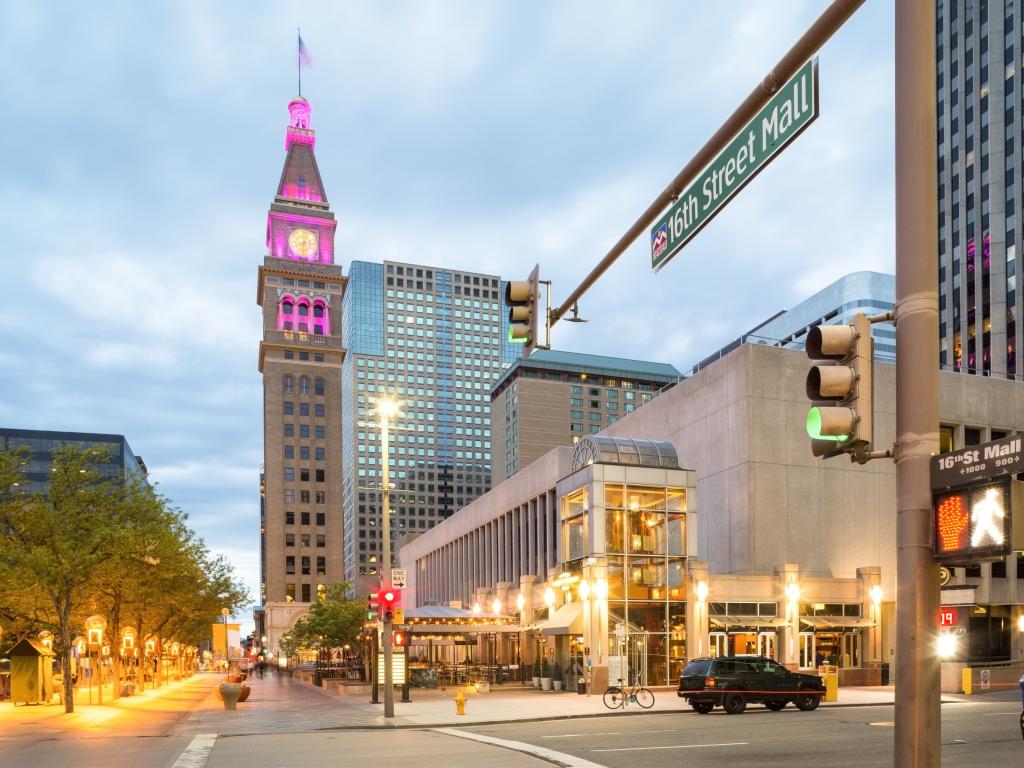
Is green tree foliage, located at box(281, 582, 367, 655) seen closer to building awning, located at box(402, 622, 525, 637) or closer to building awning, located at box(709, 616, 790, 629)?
building awning, located at box(402, 622, 525, 637)

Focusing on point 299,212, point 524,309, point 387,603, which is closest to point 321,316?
point 299,212

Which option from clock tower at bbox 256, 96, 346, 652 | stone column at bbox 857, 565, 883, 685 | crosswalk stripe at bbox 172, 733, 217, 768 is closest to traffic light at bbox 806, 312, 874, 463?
crosswalk stripe at bbox 172, 733, 217, 768

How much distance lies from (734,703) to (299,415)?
129 m

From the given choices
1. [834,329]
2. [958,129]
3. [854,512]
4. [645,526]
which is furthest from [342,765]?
[958,129]

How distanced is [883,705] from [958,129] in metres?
96.6

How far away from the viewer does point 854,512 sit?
5100cm

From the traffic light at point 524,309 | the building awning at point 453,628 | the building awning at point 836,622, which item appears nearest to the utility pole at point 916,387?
the traffic light at point 524,309

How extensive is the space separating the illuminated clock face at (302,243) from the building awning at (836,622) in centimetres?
13534

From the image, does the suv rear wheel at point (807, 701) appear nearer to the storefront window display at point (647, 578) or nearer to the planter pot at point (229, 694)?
the storefront window display at point (647, 578)

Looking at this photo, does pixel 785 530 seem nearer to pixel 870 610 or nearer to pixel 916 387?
pixel 870 610

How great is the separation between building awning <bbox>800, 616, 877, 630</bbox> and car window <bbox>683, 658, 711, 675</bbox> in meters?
16.4

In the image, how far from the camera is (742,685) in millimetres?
29188

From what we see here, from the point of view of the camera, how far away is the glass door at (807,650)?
4478 centimetres

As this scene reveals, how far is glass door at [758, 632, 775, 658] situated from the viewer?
43.9 m
